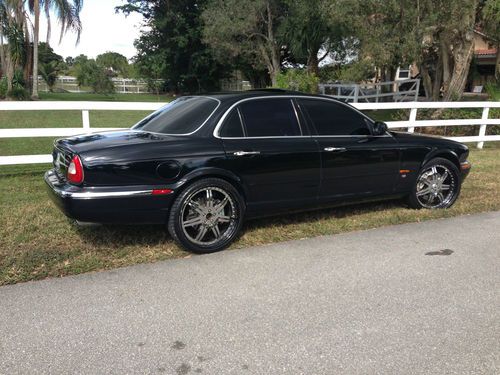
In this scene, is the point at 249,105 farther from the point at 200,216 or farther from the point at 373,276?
the point at 373,276

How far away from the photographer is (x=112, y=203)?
14.2ft

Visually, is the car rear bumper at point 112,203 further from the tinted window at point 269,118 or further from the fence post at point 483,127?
the fence post at point 483,127

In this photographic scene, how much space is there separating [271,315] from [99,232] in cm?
246

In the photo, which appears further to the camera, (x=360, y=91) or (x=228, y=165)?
(x=360, y=91)

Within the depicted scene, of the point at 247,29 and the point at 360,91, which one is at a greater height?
the point at 247,29

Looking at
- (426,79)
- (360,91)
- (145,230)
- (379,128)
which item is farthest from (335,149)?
(360,91)

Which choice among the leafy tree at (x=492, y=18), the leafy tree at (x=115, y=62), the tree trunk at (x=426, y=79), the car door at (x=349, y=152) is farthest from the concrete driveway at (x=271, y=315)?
the leafy tree at (x=115, y=62)

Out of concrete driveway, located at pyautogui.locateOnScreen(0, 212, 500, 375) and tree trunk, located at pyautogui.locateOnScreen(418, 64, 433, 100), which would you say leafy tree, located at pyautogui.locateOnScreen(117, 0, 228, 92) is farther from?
concrete driveway, located at pyautogui.locateOnScreen(0, 212, 500, 375)

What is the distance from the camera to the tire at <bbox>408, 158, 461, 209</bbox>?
6.31m

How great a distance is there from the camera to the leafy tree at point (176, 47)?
38500 millimetres

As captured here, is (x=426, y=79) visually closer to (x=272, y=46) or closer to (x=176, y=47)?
(x=272, y=46)

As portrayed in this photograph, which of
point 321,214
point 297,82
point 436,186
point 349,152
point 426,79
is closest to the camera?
point 349,152

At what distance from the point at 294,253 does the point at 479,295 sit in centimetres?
173

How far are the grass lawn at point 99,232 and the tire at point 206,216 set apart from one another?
23cm
